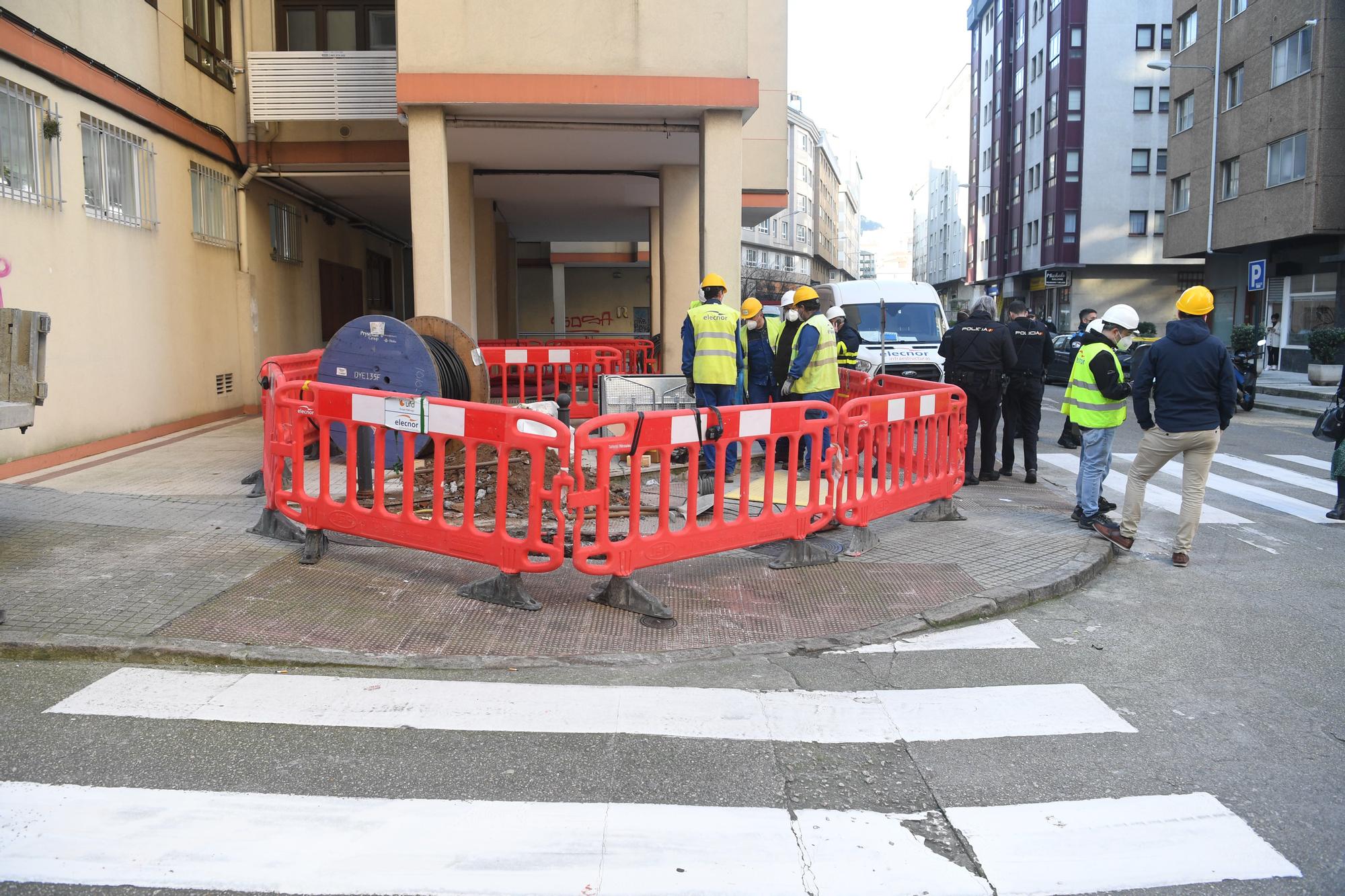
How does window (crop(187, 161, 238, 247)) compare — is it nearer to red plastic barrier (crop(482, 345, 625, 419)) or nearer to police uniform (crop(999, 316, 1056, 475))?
red plastic barrier (crop(482, 345, 625, 419))

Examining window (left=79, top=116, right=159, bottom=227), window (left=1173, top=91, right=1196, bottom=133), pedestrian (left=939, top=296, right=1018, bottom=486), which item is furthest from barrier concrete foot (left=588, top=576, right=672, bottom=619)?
window (left=1173, top=91, right=1196, bottom=133)

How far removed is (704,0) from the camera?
40.7 feet

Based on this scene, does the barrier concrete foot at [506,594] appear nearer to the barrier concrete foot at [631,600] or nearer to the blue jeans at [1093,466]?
the barrier concrete foot at [631,600]

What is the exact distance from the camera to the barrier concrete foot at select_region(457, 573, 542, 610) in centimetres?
609

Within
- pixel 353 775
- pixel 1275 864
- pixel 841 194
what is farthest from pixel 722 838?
pixel 841 194

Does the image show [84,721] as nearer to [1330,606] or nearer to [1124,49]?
[1330,606]

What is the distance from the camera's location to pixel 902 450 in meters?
8.40

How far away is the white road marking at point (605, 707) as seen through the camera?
14.6 ft

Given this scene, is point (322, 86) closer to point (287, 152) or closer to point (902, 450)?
point (287, 152)

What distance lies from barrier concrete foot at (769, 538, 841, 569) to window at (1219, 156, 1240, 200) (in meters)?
32.8

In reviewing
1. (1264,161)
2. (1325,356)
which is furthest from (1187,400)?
(1264,161)

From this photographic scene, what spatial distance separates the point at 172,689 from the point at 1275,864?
14.7 feet

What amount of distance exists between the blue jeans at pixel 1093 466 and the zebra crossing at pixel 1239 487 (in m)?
0.61

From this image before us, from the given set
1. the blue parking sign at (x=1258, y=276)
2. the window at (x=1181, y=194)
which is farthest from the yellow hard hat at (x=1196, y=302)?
the window at (x=1181, y=194)
